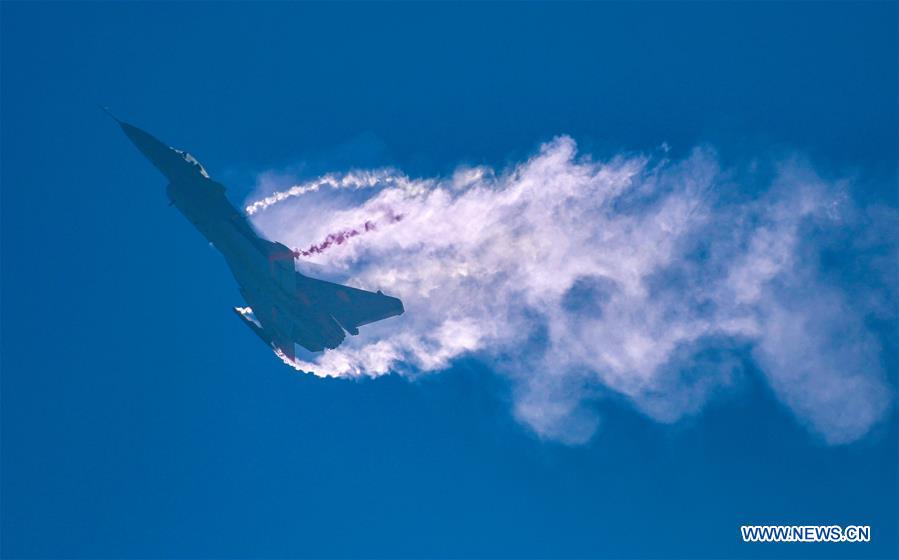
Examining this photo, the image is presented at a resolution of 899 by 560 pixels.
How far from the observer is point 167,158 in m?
50.4

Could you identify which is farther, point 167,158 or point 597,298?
point 597,298

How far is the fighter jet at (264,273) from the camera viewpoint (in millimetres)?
50562

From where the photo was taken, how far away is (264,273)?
52406 mm

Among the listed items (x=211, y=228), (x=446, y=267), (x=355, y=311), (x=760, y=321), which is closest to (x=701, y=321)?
(x=760, y=321)

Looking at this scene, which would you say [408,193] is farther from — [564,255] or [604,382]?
[604,382]

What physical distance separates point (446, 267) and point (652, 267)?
1140 cm

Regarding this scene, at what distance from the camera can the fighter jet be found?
166ft

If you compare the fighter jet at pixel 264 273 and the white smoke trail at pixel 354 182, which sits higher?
the white smoke trail at pixel 354 182

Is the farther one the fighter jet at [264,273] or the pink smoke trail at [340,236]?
the pink smoke trail at [340,236]

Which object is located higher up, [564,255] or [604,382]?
[564,255]

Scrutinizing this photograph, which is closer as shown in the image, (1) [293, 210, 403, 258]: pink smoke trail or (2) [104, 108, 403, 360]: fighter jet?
(2) [104, 108, 403, 360]: fighter jet

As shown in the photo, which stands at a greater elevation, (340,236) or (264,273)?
(340,236)

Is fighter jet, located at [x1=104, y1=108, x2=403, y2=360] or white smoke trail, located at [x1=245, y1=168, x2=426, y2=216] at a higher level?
white smoke trail, located at [x1=245, y1=168, x2=426, y2=216]

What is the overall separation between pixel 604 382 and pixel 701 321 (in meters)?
6.40
